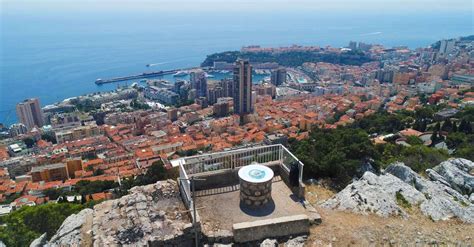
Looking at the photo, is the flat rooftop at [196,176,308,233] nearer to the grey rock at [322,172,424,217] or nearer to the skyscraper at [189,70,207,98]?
the grey rock at [322,172,424,217]

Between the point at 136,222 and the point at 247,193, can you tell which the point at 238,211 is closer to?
the point at 247,193

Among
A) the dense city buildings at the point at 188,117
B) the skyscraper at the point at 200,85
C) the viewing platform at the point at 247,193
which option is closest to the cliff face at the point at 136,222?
the viewing platform at the point at 247,193

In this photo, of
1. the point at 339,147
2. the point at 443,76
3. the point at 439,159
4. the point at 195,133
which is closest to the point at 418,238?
the point at 339,147

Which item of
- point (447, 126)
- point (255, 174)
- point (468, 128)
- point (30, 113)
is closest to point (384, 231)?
point (255, 174)

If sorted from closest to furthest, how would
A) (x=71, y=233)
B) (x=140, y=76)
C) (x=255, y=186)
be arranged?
(x=255, y=186) < (x=71, y=233) < (x=140, y=76)

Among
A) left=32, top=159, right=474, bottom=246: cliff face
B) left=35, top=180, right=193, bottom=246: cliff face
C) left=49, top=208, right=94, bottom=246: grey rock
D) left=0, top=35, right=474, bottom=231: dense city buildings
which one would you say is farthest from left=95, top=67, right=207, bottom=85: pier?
left=49, top=208, right=94, bottom=246: grey rock
